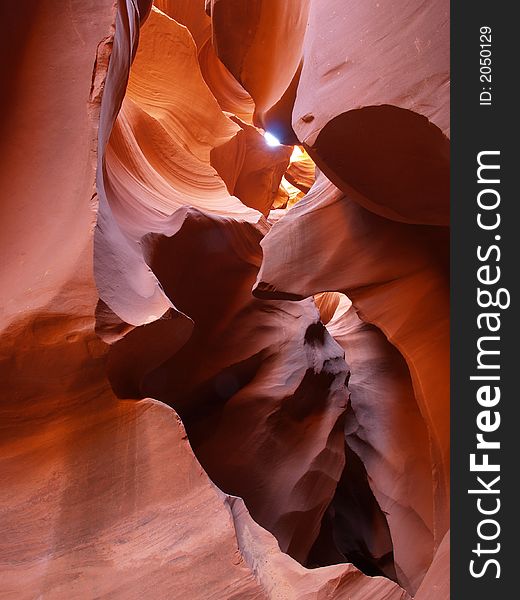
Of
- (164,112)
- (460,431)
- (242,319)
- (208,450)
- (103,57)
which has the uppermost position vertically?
(164,112)

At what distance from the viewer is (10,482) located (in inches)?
89.2

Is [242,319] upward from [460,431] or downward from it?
upward

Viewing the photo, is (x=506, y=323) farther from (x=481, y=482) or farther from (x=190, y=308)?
(x=190, y=308)

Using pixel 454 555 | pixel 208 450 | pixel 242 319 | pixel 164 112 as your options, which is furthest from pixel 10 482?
pixel 164 112

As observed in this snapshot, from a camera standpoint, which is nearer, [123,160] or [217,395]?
[123,160]

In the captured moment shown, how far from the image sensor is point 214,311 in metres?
5.12

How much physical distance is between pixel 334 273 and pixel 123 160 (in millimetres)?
1943

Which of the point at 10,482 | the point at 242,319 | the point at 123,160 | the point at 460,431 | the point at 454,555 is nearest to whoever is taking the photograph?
the point at 454,555

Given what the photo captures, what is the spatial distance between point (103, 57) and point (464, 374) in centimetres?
228

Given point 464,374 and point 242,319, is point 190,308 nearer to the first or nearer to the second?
point 242,319

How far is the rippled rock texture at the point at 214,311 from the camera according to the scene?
2.16 m

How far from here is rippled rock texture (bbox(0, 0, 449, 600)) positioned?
216 centimetres

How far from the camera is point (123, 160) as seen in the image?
14.6 feet

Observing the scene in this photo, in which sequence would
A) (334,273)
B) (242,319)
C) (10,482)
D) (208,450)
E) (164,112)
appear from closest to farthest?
(10,482), (334,273), (208,450), (242,319), (164,112)
